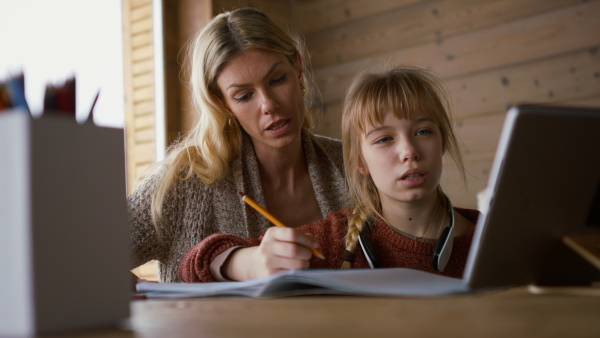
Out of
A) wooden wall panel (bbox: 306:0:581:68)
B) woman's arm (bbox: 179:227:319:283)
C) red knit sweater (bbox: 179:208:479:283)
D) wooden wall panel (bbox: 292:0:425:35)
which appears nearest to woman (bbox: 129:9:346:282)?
red knit sweater (bbox: 179:208:479:283)

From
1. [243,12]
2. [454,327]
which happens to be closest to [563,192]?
[454,327]

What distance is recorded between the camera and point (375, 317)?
500mm

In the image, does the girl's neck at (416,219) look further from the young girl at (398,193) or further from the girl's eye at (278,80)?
the girl's eye at (278,80)

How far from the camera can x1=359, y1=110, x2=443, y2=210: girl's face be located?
1211 millimetres

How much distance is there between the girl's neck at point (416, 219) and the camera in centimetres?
129

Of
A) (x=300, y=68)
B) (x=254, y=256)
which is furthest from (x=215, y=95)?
(x=254, y=256)

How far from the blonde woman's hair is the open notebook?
87 centimetres

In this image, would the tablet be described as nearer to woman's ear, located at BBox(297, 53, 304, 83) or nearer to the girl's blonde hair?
the girl's blonde hair

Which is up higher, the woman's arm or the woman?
the woman

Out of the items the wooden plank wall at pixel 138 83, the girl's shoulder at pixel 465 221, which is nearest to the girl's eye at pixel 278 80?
the girl's shoulder at pixel 465 221

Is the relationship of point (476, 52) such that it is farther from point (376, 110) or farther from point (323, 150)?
point (376, 110)

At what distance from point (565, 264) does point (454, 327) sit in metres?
0.29

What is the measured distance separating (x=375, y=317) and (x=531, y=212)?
21 cm

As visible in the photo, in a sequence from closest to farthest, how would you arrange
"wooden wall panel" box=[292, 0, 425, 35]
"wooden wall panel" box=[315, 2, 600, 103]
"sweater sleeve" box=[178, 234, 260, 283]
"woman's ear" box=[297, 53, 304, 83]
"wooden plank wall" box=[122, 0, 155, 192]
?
"sweater sleeve" box=[178, 234, 260, 283], "woman's ear" box=[297, 53, 304, 83], "wooden wall panel" box=[315, 2, 600, 103], "wooden plank wall" box=[122, 0, 155, 192], "wooden wall panel" box=[292, 0, 425, 35]
